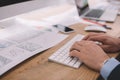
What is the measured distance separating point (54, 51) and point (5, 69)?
0.25 m

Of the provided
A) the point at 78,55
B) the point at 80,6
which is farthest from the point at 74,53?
the point at 80,6

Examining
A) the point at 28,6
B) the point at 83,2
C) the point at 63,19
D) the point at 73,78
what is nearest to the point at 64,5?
the point at 83,2

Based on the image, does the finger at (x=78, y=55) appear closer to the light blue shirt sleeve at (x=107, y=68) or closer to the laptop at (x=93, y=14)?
the light blue shirt sleeve at (x=107, y=68)

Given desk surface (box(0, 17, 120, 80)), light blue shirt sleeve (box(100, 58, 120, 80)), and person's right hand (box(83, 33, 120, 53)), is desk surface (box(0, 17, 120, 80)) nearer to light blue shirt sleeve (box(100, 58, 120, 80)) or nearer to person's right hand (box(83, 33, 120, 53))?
light blue shirt sleeve (box(100, 58, 120, 80))

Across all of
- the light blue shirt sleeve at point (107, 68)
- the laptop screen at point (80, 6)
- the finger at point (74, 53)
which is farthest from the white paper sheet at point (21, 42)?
the laptop screen at point (80, 6)

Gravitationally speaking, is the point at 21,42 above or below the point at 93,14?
above

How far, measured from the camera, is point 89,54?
0.75m

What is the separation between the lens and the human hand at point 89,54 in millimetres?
706

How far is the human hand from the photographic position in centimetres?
71

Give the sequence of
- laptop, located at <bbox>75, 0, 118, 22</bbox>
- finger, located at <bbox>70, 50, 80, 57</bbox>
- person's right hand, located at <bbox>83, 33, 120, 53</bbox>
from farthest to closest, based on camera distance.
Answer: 1. laptop, located at <bbox>75, 0, 118, 22</bbox>
2. person's right hand, located at <bbox>83, 33, 120, 53</bbox>
3. finger, located at <bbox>70, 50, 80, 57</bbox>

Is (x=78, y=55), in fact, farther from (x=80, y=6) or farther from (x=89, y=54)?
(x=80, y=6)

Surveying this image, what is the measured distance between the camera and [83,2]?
5.13 feet

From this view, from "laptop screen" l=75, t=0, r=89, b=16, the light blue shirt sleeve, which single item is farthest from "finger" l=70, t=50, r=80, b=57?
"laptop screen" l=75, t=0, r=89, b=16

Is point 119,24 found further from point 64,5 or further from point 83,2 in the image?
point 64,5
